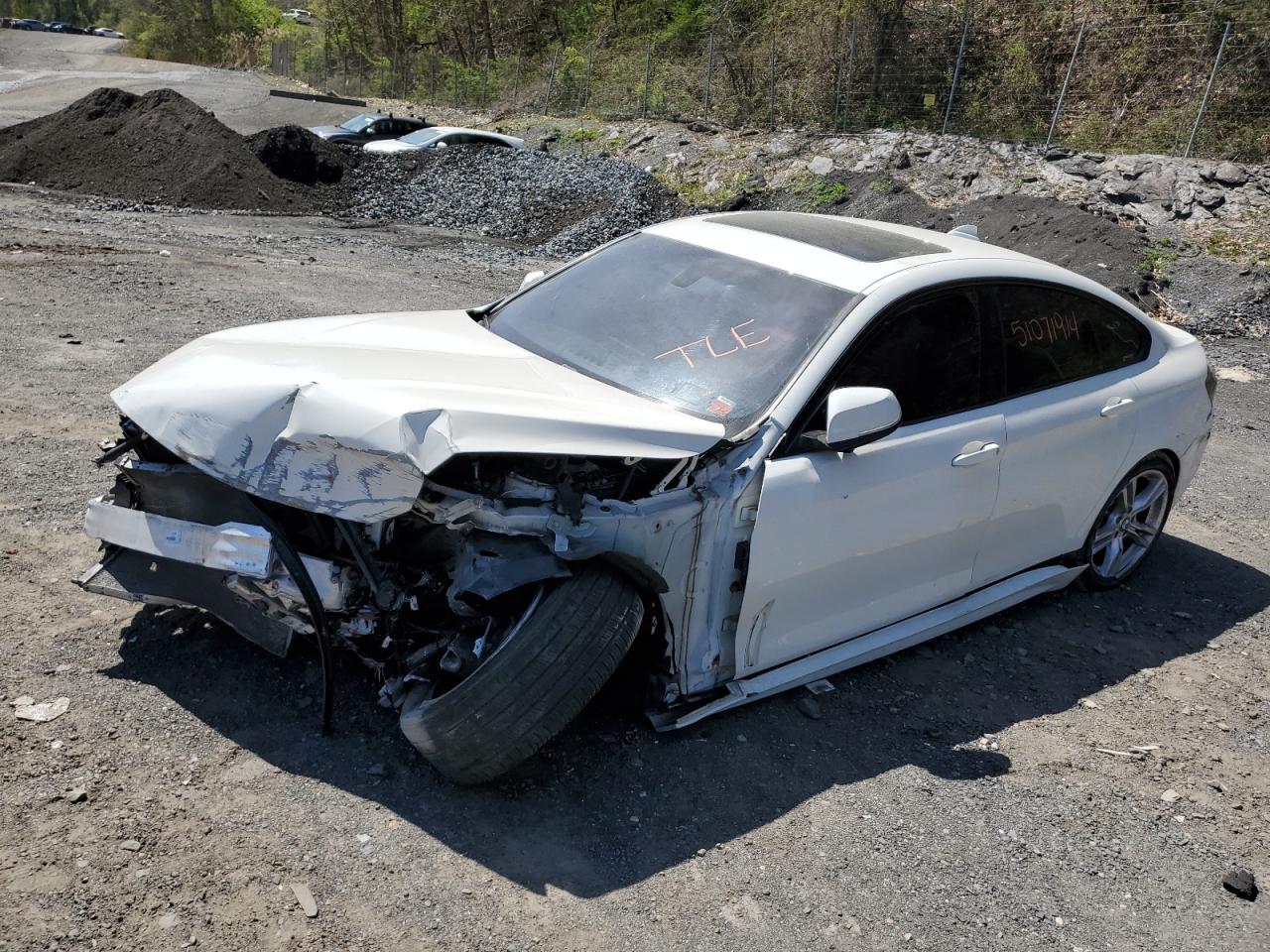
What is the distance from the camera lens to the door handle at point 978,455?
4012 mm

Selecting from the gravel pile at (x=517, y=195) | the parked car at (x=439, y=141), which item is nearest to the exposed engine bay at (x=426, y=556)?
the gravel pile at (x=517, y=195)

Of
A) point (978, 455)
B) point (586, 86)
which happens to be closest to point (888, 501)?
point (978, 455)

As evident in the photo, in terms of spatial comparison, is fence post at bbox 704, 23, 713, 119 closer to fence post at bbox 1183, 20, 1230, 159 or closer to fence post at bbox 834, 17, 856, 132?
fence post at bbox 834, 17, 856, 132

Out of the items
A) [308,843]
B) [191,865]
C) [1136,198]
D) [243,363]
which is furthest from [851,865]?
[1136,198]

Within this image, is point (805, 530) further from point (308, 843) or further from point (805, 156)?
point (805, 156)

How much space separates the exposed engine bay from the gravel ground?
1.08 ft

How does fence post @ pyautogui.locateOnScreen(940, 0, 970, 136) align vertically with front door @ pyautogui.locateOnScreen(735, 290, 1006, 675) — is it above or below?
above

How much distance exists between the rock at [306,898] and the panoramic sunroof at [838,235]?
10.1ft

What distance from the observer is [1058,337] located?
4609mm

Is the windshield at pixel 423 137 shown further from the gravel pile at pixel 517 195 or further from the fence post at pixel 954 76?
the fence post at pixel 954 76

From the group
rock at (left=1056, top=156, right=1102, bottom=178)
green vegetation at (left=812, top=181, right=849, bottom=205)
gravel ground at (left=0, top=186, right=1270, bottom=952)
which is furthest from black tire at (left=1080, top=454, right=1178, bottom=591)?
green vegetation at (left=812, top=181, right=849, bottom=205)

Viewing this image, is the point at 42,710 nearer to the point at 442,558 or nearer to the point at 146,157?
the point at 442,558

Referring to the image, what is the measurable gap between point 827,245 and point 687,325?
0.82m

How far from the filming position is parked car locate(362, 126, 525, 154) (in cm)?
2167
